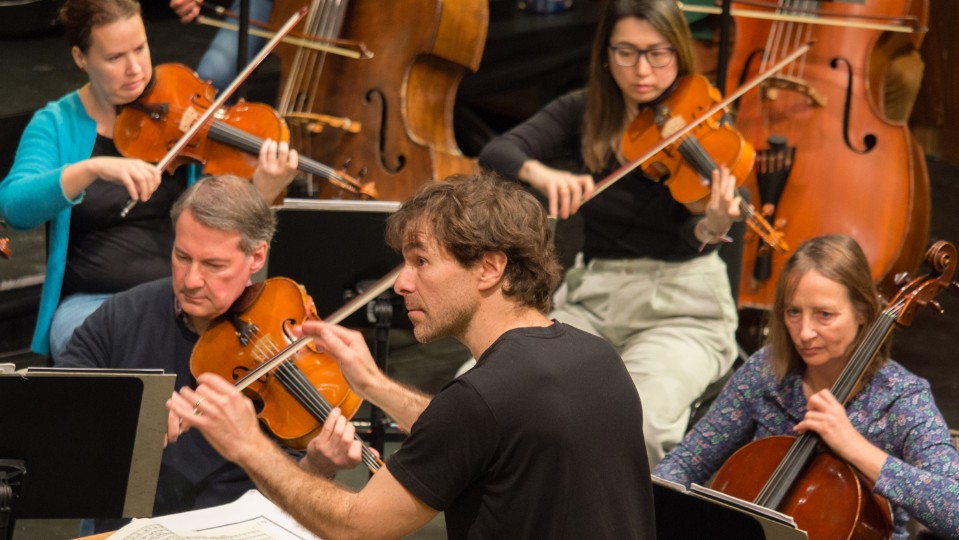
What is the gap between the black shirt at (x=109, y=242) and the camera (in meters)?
3.19

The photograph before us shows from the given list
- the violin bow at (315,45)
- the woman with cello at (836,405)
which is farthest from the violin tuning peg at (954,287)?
the violin bow at (315,45)

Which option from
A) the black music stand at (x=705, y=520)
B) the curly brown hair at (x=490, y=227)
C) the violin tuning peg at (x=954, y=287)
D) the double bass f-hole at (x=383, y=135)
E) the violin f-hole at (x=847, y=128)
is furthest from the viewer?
the violin f-hole at (x=847, y=128)

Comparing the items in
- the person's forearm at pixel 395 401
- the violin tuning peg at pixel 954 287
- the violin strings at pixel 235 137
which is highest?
the violin tuning peg at pixel 954 287

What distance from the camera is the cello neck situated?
92.4 inches

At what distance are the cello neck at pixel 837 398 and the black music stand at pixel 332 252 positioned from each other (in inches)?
42.5

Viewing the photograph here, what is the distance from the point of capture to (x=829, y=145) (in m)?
3.84

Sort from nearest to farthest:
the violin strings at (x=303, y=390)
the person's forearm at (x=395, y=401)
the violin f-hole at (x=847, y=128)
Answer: the person's forearm at (x=395, y=401) < the violin strings at (x=303, y=390) < the violin f-hole at (x=847, y=128)

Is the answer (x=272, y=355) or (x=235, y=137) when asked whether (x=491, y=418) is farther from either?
(x=235, y=137)

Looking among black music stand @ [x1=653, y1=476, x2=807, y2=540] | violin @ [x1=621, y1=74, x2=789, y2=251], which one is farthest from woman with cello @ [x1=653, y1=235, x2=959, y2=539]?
violin @ [x1=621, y1=74, x2=789, y2=251]

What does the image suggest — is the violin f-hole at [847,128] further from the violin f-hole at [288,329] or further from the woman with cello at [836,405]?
the violin f-hole at [288,329]

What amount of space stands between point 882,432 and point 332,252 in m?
1.30

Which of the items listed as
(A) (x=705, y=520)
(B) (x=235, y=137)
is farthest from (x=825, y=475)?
(B) (x=235, y=137)

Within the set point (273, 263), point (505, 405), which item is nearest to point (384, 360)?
point (273, 263)

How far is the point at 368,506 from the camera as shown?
1736mm
